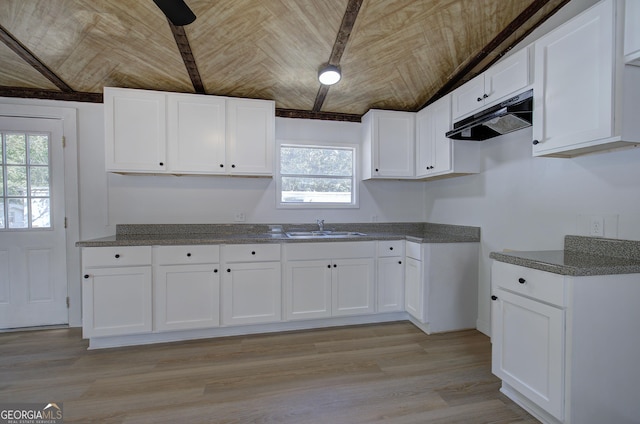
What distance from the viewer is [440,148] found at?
9.14 ft

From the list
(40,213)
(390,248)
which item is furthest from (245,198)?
(40,213)

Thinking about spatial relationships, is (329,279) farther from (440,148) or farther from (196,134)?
(196,134)

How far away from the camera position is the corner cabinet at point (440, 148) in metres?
2.66

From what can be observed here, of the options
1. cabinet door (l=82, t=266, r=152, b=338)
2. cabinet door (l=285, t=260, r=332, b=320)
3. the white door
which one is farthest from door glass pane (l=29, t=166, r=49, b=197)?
cabinet door (l=285, t=260, r=332, b=320)

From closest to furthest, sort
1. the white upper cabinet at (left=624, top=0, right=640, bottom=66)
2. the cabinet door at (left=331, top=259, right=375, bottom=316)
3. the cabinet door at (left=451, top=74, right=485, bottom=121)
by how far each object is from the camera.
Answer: the white upper cabinet at (left=624, top=0, right=640, bottom=66) → the cabinet door at (left=451, top=74, right=485, bottom=121) → the cabinet door at (left=331, top=259, right=375, bottom=316)

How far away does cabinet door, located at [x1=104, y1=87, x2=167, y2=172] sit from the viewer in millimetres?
2529

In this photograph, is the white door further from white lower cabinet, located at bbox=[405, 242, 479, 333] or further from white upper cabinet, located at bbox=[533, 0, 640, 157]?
white upper cabinet, located at bbox=[533, 0, 640, 157]

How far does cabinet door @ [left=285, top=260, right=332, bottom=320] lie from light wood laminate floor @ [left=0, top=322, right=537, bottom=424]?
0.70 feet

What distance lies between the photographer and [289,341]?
98.8 inches

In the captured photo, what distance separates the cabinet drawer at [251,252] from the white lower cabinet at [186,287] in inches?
3.9

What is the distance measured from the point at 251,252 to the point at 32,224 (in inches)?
Result: 86.2

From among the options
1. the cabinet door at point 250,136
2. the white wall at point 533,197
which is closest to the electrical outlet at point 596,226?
the white wall at point 533,197

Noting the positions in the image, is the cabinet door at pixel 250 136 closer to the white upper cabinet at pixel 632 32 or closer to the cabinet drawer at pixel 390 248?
the cabinet drawer at pixel 390 248

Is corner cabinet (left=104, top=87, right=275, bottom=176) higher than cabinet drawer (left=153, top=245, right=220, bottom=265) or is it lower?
higher
